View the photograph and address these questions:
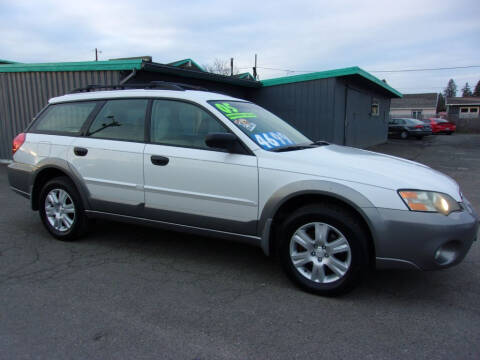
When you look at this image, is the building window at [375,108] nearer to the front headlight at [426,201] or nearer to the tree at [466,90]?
the front headlight at [426,201]

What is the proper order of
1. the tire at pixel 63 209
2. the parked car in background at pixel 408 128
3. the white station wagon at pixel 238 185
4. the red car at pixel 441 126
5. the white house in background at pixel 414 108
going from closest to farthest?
the white station wagon at pixel 238 185, the tire at pixel 63 209, the parked car in background at pixel 408 128, the red car at pixel 441 126, the white house in background at pixel 414 108

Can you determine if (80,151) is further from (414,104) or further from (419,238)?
(414,104)

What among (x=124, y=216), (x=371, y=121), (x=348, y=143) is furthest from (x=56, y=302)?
(x=371, y=121)

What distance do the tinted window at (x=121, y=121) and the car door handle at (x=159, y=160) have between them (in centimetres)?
31

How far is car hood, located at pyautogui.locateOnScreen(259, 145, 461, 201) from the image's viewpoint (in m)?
3.15

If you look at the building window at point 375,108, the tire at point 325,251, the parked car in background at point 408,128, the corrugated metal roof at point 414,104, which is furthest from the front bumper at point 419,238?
the corrugated metal roof at point 414,104

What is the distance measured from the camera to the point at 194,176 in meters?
3.71

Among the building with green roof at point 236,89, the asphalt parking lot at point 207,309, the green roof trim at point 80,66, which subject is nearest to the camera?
the asphalt parking lot at point 207,309

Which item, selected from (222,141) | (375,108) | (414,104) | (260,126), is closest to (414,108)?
(414,104)

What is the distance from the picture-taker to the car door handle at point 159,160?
385 centimetres

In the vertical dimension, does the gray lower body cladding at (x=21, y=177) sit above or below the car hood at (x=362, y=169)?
below

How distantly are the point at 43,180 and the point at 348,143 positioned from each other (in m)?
12.4

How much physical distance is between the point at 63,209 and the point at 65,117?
1102mm

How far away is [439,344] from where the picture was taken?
2.65 metres
